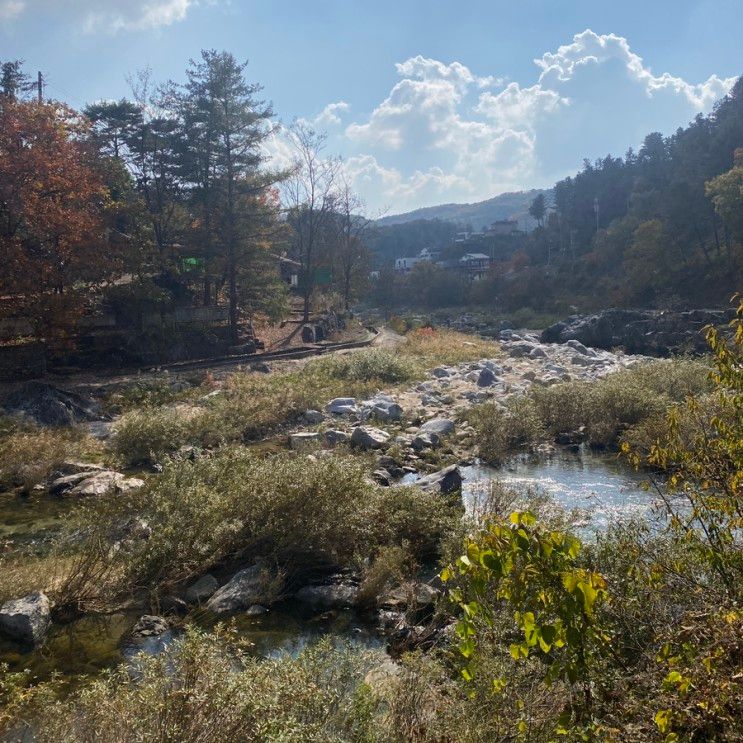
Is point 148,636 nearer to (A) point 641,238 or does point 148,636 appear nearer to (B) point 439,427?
(B) point 439,427

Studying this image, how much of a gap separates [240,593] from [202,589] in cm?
53

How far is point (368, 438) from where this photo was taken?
15.5 meters

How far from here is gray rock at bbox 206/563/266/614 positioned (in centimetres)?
786

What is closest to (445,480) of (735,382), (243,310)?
(735,382)

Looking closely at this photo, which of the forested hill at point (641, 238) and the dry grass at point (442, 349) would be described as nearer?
the dry grass at point (442, 349)

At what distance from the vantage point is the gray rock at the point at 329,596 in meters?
8.12

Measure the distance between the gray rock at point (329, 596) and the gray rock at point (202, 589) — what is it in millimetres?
1057

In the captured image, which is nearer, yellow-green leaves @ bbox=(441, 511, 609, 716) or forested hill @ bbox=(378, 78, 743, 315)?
yellow-green leaves @ bbox=(441, 511, 609, 716)

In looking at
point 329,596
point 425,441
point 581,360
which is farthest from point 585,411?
point 581,360

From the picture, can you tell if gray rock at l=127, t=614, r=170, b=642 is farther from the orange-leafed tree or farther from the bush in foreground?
the orange-leafed tree

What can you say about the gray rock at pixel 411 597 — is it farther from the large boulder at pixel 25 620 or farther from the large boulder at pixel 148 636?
the large boulder at pixel 25 620

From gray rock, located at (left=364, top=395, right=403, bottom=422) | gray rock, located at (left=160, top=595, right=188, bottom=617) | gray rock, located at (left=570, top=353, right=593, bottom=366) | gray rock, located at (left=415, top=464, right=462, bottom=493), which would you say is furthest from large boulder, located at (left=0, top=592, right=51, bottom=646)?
gray rock, located at (left=570, top=353, right=593, bottom=366)

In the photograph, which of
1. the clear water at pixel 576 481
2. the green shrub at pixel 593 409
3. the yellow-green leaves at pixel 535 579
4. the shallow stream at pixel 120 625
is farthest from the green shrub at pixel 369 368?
the yellow-green leaves at pixel 535 579

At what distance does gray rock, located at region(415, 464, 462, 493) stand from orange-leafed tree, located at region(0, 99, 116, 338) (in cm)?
1430
